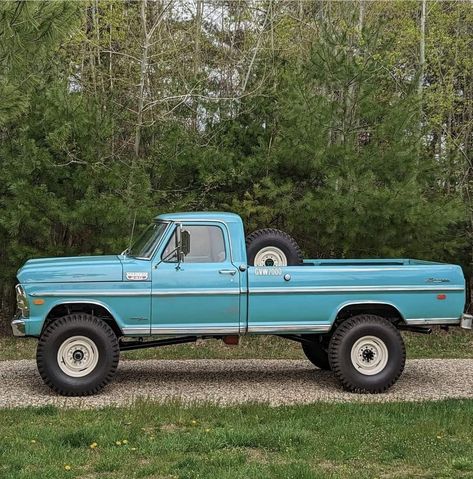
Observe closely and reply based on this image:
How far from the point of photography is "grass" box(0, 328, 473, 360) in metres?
11.9

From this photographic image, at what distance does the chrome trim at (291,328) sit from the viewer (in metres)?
8.73

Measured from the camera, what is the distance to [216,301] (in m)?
8.66

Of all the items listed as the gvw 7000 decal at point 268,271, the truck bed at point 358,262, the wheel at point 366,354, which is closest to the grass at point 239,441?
the wheel at point 366,354

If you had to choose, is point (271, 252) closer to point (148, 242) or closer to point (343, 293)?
point (343, 293)

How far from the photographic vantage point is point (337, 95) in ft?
45.4

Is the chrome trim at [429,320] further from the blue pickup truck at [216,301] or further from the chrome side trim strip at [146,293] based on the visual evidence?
the chrome side trim strip at [146,293]

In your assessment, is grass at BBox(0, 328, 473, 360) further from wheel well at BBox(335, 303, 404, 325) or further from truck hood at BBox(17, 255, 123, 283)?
truck hood at BBox(17, 255, 123, 283)

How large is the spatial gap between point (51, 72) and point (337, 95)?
5395 millimetres

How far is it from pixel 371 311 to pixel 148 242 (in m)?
2.90

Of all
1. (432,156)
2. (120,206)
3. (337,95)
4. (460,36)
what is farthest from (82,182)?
(460,36)

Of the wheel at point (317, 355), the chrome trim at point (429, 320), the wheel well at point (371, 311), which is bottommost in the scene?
the wheel at point (317, 355)

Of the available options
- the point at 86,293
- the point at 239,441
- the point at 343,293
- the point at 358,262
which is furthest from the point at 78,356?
the point at 358,262

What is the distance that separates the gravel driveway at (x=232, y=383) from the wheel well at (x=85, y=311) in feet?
2.61

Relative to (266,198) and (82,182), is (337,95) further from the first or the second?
(82,182)
